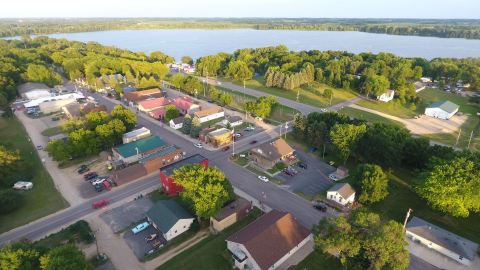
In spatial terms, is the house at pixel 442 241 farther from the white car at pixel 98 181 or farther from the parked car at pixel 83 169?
the parked car at pixel 83 169

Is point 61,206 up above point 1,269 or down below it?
below

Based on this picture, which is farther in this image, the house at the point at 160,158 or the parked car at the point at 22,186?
the house at the point at 160,158

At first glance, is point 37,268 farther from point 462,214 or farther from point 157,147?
point 462,214

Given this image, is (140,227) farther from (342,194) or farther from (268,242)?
(342,194)

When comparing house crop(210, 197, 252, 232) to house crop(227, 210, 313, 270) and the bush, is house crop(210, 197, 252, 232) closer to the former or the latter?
house crop(227, 210, 313, 270)

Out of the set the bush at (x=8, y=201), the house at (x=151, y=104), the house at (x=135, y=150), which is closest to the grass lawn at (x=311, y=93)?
the house at (x=151, y=104)

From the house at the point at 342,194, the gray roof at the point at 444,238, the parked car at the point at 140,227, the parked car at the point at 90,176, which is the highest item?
the house at the point at 342,194

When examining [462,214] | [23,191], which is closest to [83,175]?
[23,191]
